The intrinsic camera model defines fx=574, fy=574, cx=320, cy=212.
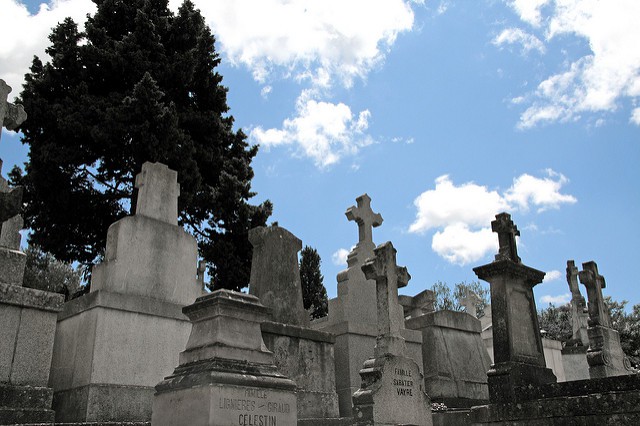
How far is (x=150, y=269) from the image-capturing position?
816cm

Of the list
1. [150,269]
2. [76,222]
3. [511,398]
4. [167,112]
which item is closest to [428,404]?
[511,398]

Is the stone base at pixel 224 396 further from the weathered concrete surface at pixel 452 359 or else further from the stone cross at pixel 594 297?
the stone cross at pixel 594 297

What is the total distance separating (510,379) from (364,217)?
445 centimetres

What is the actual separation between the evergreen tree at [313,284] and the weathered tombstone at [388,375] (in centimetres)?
1594

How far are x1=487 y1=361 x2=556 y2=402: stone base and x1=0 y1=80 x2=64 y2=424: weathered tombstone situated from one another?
547 centimetres

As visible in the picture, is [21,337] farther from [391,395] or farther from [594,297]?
[594,297]

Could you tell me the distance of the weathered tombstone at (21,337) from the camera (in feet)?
18.8

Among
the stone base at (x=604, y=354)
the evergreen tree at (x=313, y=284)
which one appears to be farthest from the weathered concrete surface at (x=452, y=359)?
the evergreen tree at (x=313, y=284)

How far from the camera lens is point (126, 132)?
657 inches

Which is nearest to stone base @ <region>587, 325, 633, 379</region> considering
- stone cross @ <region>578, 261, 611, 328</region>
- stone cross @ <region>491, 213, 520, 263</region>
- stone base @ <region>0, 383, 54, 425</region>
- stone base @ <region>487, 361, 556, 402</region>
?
stone cross @ <region>578, 261, 611, 328</region>

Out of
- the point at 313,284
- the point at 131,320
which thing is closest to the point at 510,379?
the point at 131,320

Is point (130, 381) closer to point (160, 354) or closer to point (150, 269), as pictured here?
point (160, 354)

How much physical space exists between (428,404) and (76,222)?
1370 cm

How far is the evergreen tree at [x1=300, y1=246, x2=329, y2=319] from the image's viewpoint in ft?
80.5
